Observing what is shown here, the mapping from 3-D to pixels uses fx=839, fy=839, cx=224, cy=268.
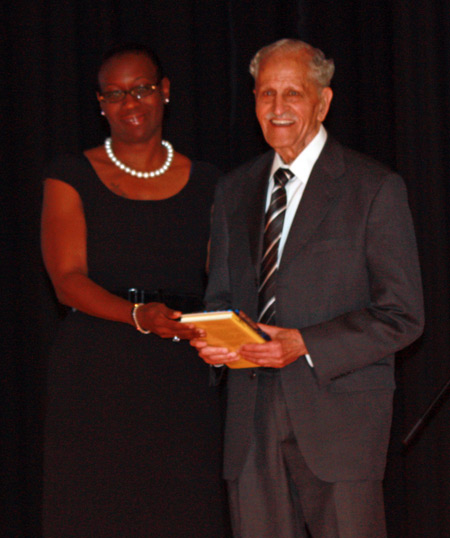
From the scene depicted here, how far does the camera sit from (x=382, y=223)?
7.46 ft

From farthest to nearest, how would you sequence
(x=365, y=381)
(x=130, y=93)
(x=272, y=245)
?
(x=130, y=93) < (x=272, y=245) < (x=365, y=381)

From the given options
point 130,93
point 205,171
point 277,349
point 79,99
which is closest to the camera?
point 277,349

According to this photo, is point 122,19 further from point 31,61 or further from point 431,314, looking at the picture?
point 431,314

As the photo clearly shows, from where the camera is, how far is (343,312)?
2318mm

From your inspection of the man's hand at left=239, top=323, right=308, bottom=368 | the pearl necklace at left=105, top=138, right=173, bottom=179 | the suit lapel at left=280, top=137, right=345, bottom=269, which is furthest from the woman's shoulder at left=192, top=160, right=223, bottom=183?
the man's hand at left=239, top=323, right=308, bottom=368

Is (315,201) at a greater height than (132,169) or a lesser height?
lesser

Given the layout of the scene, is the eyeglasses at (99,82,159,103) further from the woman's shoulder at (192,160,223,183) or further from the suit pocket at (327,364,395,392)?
the suit pocket at (327,364,395,392)

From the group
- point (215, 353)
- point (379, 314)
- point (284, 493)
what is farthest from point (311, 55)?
point (284, 493)

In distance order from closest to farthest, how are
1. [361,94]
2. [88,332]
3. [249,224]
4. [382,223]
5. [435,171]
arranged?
1. [382,223]
2. [249,224]
3. [88,332]
4. [435,171]
5. [361,94]

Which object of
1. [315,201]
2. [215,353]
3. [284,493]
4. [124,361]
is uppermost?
[315,201]

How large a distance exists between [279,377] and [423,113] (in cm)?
163

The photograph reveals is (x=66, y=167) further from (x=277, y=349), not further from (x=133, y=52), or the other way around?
(x=277, y=349)

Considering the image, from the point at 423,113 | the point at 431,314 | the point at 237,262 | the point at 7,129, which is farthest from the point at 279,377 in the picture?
the point at 7,129

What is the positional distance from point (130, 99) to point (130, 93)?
21 mm
